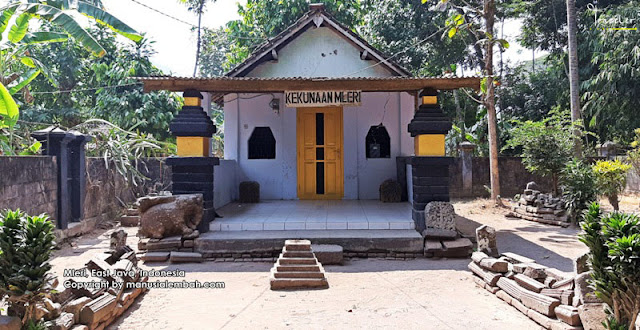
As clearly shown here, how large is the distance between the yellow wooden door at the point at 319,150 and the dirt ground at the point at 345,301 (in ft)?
12.5

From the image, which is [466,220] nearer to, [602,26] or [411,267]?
[411,267]

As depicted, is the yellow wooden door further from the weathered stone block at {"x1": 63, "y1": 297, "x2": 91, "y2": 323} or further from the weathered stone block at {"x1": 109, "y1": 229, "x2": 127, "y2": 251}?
the weathered stone block at {"x1": 63, "y1": 297, "x2": 91, "y2": 323}

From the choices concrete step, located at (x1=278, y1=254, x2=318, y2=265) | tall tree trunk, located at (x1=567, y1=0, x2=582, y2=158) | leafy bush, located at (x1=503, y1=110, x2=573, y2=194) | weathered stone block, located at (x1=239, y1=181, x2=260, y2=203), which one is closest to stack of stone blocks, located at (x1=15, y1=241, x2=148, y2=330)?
concrete step, located at (x1=278, y1=254, x2=318, y2=265)

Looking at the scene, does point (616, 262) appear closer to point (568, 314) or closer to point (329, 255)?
A: point (568, 314)

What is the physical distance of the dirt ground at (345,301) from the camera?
4.61 m

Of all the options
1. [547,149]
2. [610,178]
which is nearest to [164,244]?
[547,149]

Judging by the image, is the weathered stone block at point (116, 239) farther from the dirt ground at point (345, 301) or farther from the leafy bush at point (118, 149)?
the leafy bush at point (118, 149)

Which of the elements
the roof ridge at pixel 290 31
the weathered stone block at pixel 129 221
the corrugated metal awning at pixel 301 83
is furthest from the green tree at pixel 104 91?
the corrugated metal awning at pixel 301 83

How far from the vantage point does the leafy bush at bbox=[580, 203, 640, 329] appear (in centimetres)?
338

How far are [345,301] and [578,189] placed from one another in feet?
25.7

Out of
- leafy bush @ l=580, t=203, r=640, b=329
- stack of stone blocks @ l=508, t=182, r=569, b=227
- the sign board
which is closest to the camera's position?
leafy bush @ l=580, t=203, r=640, b=329

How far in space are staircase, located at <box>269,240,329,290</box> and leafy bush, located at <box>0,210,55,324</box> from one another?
2805 millimetres

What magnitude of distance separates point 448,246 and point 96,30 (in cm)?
1653

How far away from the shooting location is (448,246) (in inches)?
288
